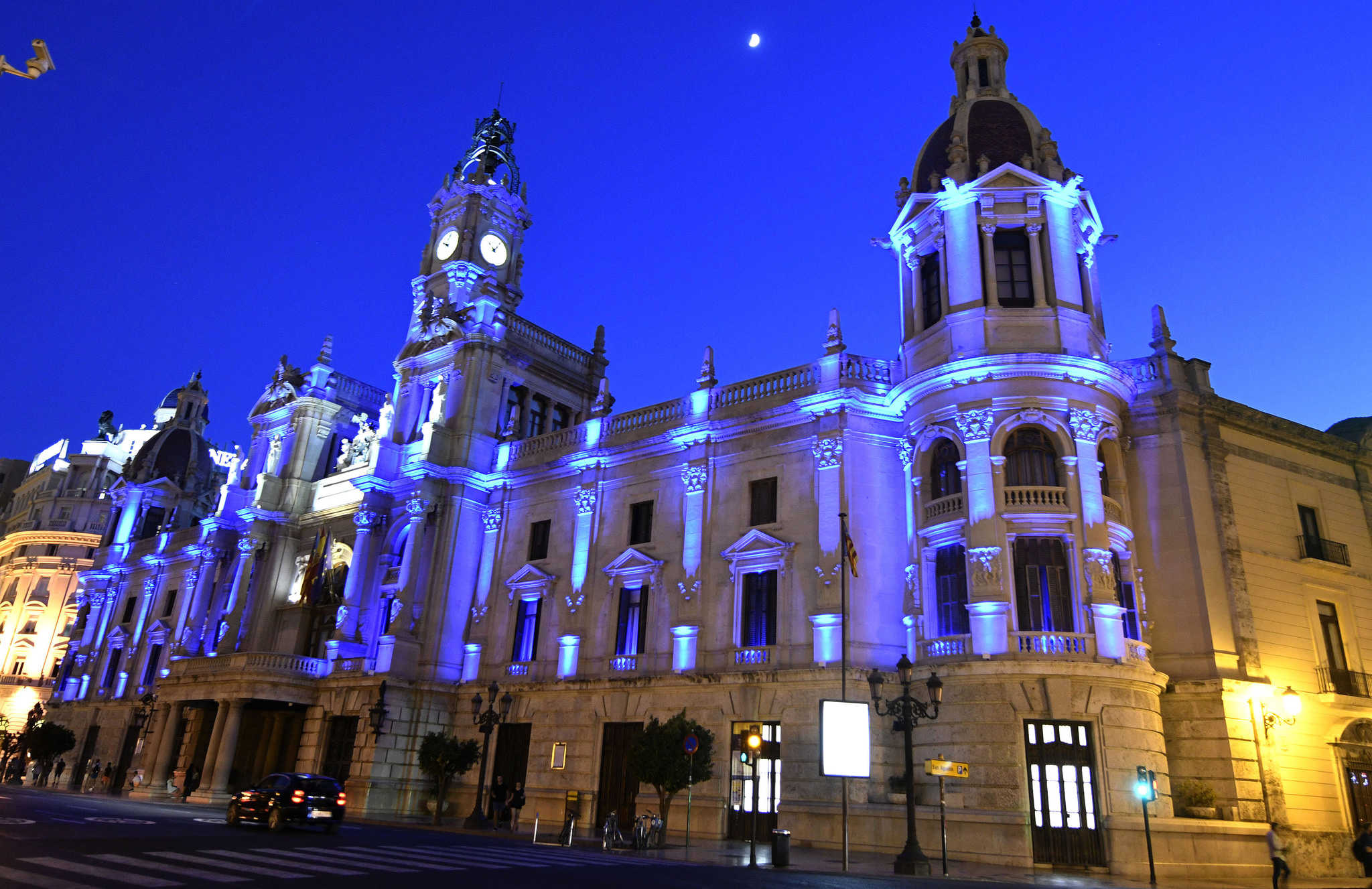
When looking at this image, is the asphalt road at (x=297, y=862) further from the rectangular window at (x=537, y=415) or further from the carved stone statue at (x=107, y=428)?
the carved stone statue at (x=107, y=428)

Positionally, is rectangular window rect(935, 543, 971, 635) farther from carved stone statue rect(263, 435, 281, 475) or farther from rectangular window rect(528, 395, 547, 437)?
carved stone statue rect(263, 435, 281, 475)

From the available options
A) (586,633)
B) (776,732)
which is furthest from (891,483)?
(586,633)

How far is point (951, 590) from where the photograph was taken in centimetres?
2711

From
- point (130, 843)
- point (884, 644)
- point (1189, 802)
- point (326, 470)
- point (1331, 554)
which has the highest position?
point (326, 470)

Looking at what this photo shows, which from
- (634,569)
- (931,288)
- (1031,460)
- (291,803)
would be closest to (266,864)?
(291,803)

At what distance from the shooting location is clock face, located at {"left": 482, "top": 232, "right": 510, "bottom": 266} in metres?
48.2

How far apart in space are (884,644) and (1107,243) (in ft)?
52.5

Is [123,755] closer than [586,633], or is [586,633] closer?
[586,633]

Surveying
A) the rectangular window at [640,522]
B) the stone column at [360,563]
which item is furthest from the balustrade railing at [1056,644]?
the stone column at [360,563]

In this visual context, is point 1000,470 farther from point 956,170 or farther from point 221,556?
point 221,556

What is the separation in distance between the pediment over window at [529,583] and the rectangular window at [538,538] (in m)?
0.87

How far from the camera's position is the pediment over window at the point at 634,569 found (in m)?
33.8

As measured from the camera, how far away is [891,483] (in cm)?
3030

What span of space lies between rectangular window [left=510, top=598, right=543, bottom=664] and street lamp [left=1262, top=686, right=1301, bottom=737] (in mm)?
24527
